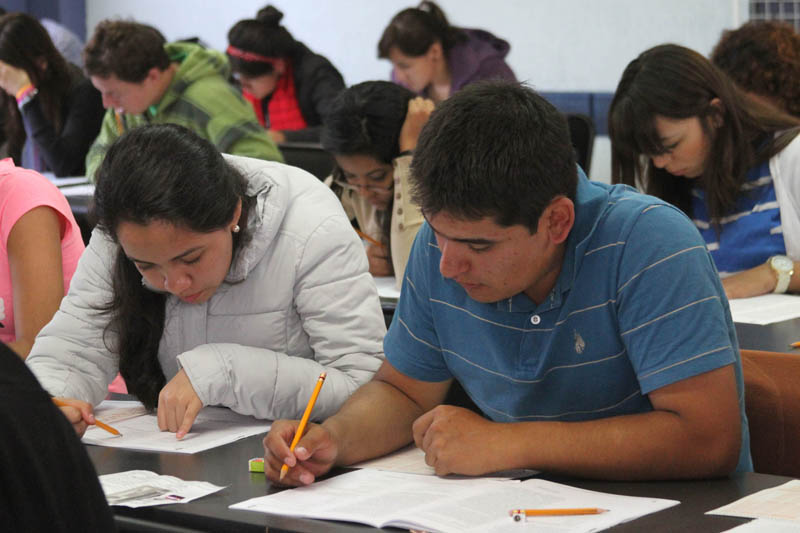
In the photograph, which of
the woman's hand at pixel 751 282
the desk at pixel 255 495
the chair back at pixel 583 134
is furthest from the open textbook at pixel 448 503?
the chair back at pixel 583 134

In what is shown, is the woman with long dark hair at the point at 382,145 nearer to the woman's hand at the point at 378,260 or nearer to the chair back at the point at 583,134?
the woman's hand at the point at 378,260

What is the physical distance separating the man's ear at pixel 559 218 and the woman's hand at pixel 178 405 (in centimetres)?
65

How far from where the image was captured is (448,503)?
1.26 metres

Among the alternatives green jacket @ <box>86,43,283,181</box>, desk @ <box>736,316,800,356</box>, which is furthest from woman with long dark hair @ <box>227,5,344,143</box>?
desk @ <box>736,316,800,356</box>

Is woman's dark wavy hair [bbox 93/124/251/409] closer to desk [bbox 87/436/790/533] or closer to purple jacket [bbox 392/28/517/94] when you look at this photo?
desk [bbox 87/436/790/533]

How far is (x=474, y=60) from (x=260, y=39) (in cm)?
114

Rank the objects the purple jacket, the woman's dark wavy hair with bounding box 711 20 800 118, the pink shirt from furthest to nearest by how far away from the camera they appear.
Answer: the purple jacket → the woman's dark wavy hair with bounding box 711 20 800 118 → the pink shirt

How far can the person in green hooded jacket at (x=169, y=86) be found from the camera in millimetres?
3906

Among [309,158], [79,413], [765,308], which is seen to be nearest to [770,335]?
[765,308]

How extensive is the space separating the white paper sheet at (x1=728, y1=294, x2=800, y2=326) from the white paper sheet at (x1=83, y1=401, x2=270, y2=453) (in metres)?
1.12

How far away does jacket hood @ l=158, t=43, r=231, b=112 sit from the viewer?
4.04 meters

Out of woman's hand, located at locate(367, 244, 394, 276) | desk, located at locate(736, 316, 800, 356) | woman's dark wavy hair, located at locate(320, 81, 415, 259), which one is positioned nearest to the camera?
desk, located at locate(736, 316, 800, 356)

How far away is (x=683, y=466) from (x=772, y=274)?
1410mm

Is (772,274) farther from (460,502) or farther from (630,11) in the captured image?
(630,11)
